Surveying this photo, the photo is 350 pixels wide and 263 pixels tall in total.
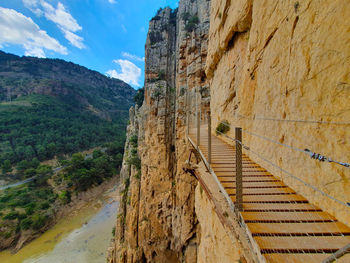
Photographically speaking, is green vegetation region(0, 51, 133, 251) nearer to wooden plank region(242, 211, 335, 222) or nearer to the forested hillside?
the forested hillside

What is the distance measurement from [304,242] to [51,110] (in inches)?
2909

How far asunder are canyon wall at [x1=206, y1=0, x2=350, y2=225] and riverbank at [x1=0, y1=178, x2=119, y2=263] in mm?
23585

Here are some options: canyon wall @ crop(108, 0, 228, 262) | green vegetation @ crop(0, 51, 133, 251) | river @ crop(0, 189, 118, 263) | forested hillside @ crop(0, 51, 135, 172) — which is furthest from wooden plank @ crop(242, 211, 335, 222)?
forested hillside @ crop(0, 51, 135, 172)

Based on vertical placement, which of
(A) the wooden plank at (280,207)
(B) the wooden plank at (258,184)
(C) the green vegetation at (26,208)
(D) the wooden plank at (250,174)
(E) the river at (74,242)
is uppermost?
(D) the wooden plank at (250,174)

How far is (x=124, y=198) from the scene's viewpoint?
17.6 m

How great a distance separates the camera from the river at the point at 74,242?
1817 cm

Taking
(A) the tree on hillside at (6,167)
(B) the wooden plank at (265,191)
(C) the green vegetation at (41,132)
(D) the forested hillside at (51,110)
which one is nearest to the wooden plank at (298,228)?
(B) the wooden plank at (265,191)

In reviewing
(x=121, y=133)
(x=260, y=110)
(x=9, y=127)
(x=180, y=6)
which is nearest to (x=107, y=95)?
(x=121, y=133)

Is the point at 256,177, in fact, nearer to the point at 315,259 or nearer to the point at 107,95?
the point at 315,259

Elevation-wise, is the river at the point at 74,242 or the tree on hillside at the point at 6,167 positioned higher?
the tree on hillside at the point at 6,167

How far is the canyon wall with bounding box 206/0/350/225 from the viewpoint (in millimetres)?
1803

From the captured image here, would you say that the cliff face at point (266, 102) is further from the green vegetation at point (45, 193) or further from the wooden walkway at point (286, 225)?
the green vegetation at point (45, 193)

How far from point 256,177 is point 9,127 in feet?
207

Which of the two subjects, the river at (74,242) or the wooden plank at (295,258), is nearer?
the wooden plank at (295,258)
